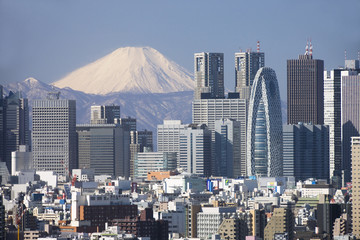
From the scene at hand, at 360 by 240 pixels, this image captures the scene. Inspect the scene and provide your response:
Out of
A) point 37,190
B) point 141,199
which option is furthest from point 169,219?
point 37,190

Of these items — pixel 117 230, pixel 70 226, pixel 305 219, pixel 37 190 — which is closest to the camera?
pixel 117 230

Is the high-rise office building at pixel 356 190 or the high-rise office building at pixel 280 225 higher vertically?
the high-rise office building at pixel 356 190

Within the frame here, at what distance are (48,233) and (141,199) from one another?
4016cm

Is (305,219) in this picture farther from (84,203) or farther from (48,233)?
(48,233)

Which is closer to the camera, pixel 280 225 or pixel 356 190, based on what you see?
pixel 280 225

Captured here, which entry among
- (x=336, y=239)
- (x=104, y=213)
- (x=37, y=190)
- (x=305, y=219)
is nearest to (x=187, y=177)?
(x=37, y=190)

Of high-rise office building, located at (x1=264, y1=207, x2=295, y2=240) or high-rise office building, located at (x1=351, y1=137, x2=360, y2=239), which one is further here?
high-rise office building, located at (x1=351, y1=137, x2=360, y2=239)

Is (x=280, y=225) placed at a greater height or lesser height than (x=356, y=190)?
lesser

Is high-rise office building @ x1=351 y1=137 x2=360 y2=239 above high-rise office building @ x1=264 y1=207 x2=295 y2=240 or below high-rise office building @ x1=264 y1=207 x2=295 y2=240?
above

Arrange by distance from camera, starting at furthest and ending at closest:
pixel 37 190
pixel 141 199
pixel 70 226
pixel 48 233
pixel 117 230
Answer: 1. pixel 37 190
2. pixel 141 199
3. pixel 70 226
4. pixel 48 233
5. pixel 117 230

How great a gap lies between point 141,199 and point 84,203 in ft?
86.0

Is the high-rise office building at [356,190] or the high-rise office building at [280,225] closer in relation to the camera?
the high-rise office building at [280,225]

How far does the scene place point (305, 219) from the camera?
129375 mm

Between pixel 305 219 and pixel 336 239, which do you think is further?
pixel 305 219
